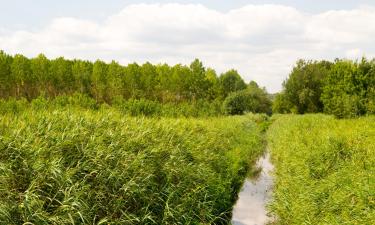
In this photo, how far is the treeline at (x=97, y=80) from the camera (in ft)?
181

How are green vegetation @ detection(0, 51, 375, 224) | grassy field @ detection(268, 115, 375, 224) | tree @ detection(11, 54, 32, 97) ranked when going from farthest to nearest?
tree @ detection(11, 54, 32, 97) < grassy field @ detection(268, 115, 375, 224) < green vegetation @ detection(0, 51, 375, 224)

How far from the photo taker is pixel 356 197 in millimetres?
7629

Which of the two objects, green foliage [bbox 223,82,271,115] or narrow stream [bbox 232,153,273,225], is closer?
narrow stream [bbox 232,153,273,225]

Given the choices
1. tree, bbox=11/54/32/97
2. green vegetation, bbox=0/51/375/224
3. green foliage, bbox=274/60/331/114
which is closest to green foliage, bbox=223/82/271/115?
green foliage, bbox=274/60/331/114

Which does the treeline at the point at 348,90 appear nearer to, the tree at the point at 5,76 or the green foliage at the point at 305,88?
the green foliage at the point at 305,88

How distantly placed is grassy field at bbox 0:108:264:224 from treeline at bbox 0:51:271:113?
4218cm

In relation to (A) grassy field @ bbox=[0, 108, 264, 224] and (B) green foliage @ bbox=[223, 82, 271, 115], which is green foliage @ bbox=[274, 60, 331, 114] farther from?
(A) grassy field @ bbox=[0, 108, 264, 224]

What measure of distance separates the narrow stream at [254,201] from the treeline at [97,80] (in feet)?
126

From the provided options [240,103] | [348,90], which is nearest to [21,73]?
[240,103]

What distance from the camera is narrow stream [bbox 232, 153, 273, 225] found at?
10.8m

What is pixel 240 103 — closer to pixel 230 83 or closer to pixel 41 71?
pixel 230 83

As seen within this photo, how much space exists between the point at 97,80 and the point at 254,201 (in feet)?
166

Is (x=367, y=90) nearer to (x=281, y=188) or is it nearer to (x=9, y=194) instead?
(x=281, y=188)

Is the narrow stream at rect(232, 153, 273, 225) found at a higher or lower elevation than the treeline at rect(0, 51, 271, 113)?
lower
